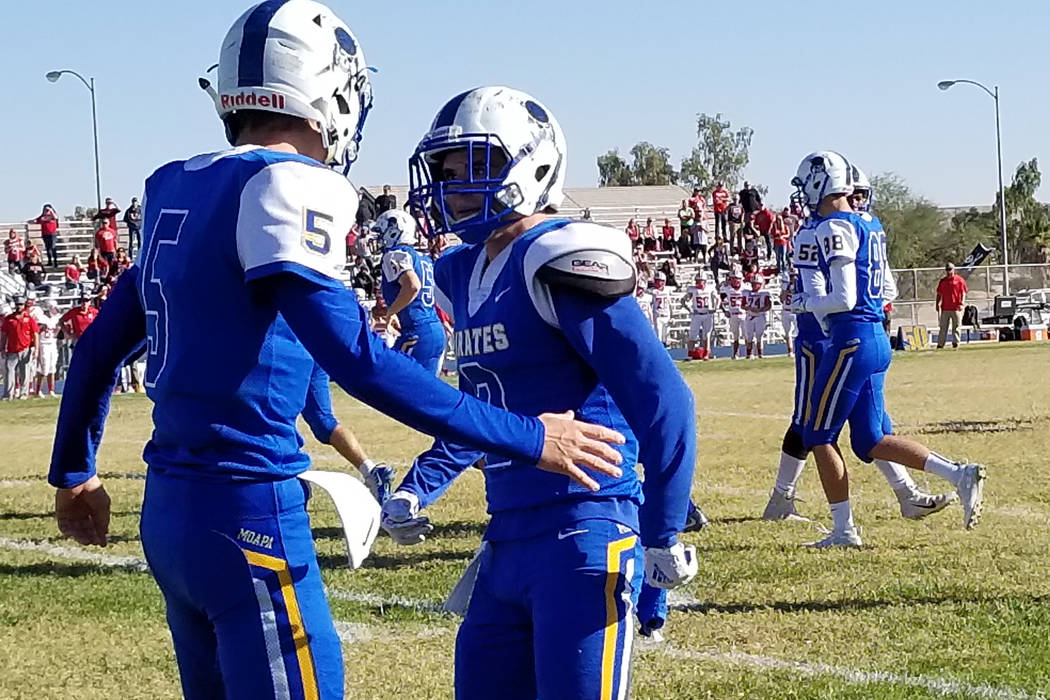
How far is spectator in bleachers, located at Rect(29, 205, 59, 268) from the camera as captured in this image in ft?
111

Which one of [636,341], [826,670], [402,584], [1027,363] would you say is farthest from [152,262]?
[1027,363]

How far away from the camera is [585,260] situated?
9.70 ft

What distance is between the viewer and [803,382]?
7820mm

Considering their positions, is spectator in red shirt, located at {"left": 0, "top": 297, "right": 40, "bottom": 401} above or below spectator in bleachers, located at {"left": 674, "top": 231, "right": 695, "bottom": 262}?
below

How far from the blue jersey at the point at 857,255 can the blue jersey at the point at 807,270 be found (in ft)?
0.17

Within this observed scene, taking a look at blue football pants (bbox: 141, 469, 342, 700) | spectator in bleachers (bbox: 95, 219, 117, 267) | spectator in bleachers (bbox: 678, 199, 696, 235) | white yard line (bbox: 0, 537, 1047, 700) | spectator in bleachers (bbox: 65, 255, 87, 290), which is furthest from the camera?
spectator in bleachers (bbox: 678, 199, 696, 235)

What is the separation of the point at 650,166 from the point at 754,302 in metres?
67.0

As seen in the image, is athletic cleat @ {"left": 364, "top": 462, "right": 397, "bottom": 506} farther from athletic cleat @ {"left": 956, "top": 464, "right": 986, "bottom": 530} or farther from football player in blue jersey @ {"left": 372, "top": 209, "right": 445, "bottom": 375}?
athletic cleat @ {"left": 956, "top": 464, "right": 986, "bottom": 530}

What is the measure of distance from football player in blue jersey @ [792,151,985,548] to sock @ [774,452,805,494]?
0.55 m

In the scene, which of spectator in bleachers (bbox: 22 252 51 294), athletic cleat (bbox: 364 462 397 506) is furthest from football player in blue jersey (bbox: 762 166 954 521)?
spectator in bleachers (bbox: 22 252 51 294)

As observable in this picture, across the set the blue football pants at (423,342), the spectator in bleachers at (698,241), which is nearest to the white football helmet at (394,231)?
the blue football pants at (423,342)

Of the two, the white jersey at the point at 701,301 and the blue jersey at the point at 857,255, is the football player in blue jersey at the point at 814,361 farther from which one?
the white jersey at the point at 701,301

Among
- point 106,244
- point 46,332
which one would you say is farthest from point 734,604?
point 106,244

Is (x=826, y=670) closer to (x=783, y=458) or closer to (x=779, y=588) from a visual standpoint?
(x=779, y=588)
